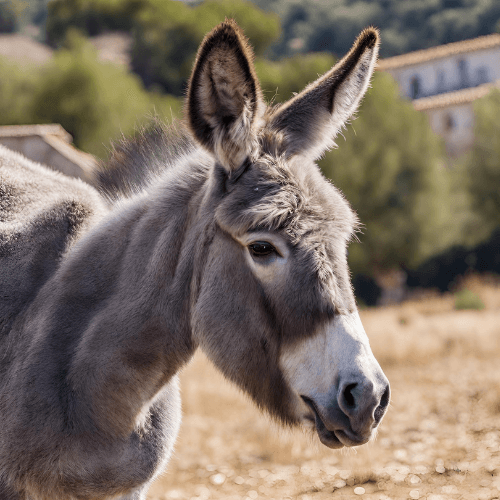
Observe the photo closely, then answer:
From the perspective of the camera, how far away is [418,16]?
77.4 metres

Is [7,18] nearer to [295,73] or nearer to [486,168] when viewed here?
[295,73]

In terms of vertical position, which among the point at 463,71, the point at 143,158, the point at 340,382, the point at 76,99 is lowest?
the point at 463,71

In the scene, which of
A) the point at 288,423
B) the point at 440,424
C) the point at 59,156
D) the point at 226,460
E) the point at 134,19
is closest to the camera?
the point at 288,423

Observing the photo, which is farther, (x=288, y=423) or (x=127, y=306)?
(x=127, y=306)

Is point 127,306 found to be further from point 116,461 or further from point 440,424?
point 440,424

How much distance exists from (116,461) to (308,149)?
174 cm

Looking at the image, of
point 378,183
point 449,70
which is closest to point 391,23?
point 449,70

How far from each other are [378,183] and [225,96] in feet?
91.8

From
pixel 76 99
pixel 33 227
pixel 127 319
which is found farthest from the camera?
pixel 76 99

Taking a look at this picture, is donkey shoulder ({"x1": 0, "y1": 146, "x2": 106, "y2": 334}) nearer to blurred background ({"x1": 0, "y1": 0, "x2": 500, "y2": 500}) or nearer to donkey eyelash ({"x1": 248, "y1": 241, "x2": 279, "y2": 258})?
blurred background ({"x1": 0, "y1": 0, "x2": 500, "y2": 500})

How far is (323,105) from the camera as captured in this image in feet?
9.04

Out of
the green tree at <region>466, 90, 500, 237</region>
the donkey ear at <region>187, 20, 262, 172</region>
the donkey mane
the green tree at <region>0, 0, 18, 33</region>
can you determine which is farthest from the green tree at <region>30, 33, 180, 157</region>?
the green tree at <region>0, 0, 18, 33</region>

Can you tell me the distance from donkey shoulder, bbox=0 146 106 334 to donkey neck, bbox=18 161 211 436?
0.21 m

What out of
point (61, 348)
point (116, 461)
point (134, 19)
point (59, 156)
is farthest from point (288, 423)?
point (134, 19)
